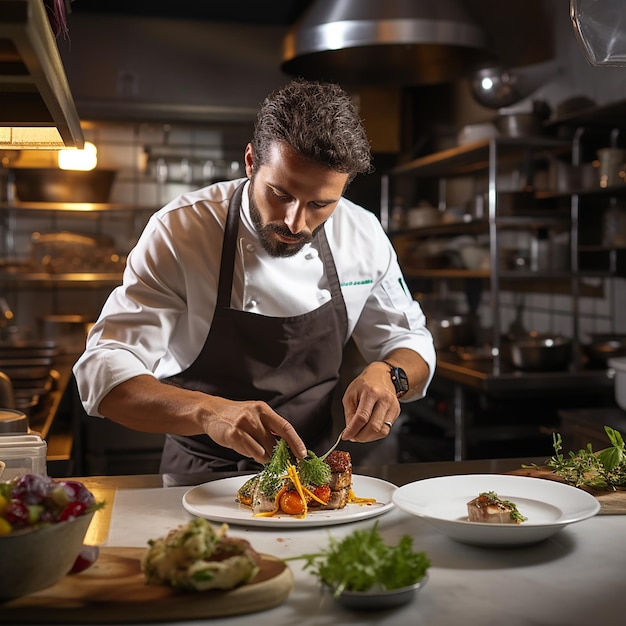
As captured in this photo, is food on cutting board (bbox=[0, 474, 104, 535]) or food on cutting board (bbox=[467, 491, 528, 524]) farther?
food on cutting board (bbox=[467, 491, 528, 524])

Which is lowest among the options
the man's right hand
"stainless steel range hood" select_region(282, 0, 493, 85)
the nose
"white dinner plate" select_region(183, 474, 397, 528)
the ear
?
"white dinner plate" select_region(183, 474, 397, 528)

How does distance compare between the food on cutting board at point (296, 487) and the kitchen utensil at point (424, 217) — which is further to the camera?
the kitchen utensil at point (424, 217)

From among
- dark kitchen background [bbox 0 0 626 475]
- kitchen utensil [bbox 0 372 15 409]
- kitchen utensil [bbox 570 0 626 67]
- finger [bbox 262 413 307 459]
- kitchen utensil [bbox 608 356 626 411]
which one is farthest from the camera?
dark kitchen background [bbox 0 0 626 475]

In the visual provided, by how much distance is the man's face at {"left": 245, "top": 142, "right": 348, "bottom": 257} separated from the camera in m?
1.99

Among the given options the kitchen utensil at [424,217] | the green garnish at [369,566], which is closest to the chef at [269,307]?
the green garnish at [369,566]

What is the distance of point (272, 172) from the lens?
2.03 m

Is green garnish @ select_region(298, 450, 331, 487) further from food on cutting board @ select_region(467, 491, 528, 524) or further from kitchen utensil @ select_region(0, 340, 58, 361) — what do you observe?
kitchen utensil @ select_region(0, 340, 58, 361)

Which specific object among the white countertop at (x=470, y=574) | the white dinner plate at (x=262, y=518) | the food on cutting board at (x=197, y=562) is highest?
the food on cutting board at (x=197, y=562)

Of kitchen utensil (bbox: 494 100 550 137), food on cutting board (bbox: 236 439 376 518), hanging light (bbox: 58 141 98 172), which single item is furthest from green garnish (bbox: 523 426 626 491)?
hanging light (bbox: 58 141 98 172)

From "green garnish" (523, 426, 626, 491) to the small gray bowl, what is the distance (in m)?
0.65

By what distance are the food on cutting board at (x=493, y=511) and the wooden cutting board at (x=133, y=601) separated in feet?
1.26

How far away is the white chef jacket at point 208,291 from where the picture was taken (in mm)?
2012

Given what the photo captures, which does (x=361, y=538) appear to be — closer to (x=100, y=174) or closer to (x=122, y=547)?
(x=122, y=547)

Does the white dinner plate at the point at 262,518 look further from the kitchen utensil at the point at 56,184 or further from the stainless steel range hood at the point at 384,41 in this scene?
the kitchen utensil at the point at 56,184
